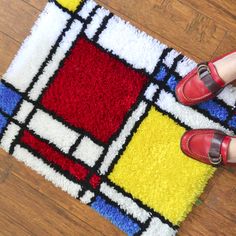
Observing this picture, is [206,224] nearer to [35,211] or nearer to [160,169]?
[160,169]

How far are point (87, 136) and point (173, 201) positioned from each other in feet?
1.00

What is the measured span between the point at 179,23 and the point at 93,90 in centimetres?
31

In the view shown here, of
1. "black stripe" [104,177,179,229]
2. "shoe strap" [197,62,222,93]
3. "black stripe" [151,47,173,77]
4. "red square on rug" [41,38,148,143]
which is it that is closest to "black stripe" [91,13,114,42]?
"red square on rug" [41,38,148,143]

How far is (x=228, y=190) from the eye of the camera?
3.61 ft

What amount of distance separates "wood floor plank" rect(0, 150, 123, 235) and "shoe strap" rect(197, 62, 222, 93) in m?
0.48

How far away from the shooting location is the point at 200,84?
1.05 meters

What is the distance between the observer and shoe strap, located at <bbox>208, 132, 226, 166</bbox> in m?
1.03

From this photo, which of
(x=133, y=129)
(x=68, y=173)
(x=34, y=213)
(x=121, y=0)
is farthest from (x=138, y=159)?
(x=121, y=0)

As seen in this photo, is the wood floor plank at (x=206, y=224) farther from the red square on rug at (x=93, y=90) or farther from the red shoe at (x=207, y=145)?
the red square on rug at (x=93, y=90)

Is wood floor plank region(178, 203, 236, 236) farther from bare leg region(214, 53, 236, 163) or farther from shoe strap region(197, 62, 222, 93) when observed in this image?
shoe strap region(197, 62, 222, 93)

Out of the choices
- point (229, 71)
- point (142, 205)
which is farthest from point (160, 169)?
point (229, 71)

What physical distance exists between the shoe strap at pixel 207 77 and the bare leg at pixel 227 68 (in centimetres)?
3

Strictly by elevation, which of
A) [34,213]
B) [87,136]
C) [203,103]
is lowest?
[34,213]

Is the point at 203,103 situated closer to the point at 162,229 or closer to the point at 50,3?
the point at 162,229
